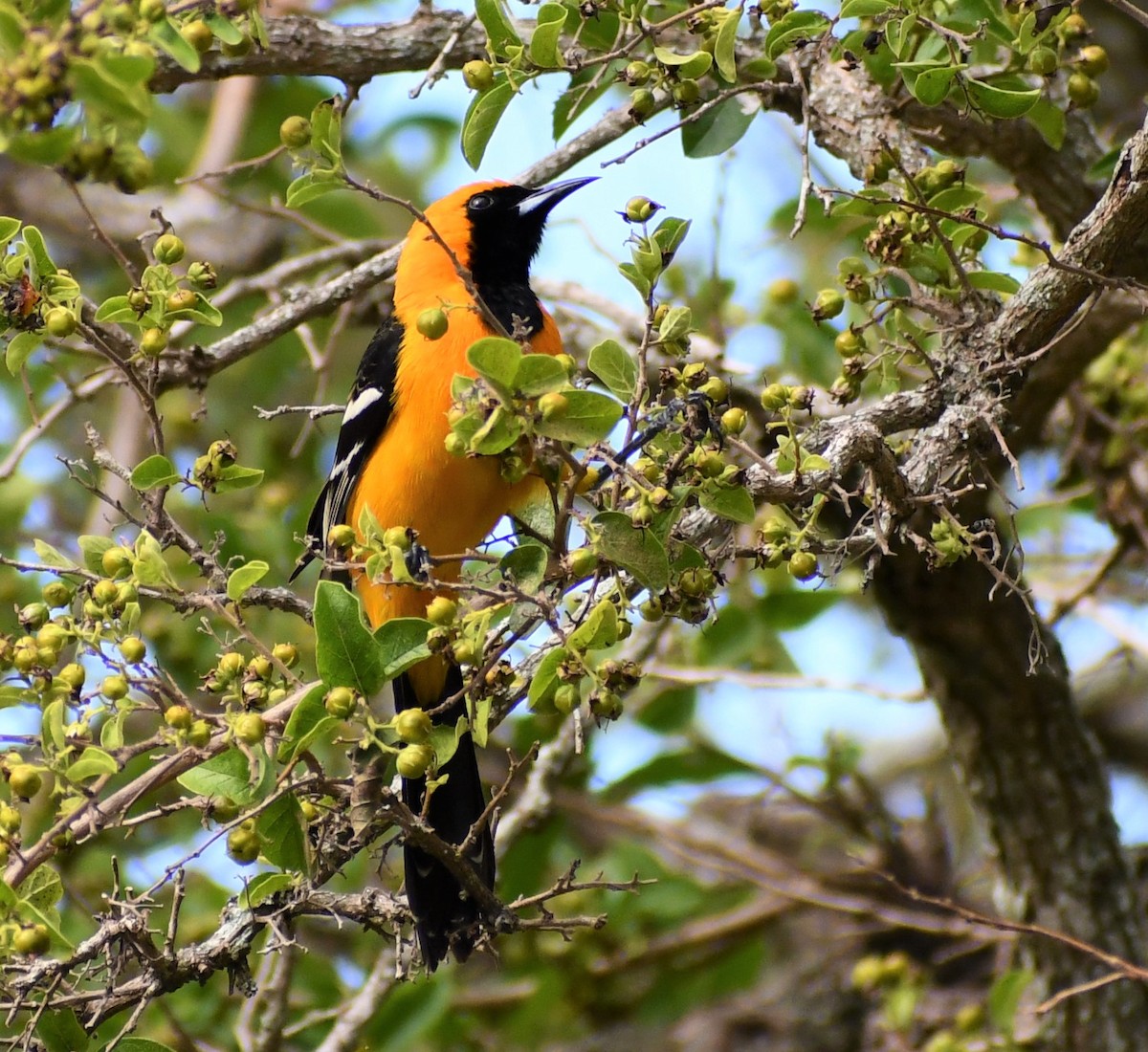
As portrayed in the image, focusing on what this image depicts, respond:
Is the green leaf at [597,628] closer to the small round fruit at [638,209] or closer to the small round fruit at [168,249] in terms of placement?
the small round fruit at [638,209]

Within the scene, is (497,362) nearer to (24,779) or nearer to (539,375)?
(539,375)

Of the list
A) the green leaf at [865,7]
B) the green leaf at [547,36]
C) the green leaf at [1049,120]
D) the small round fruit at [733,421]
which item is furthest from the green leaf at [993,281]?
the green leaf at [547,36]

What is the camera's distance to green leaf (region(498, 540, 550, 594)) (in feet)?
7.13

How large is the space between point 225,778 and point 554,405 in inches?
29.7

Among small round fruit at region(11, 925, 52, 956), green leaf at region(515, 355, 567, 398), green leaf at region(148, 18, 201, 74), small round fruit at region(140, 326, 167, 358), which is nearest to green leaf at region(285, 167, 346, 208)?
small round fruit at region(140, 326, 167, 358)

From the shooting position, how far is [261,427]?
5801 millimetres

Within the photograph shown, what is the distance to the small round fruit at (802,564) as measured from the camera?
7.25ft

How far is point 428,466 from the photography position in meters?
3.47

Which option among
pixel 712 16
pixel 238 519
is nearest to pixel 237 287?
pixel 238 519

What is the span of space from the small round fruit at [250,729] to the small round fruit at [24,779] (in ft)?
0.93

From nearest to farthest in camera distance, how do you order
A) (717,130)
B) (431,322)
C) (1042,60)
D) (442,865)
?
(431,322) < (1042,60) < (442,865) < (717,130)

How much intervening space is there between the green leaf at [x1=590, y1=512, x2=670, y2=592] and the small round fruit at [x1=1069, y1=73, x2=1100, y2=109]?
5.31ft

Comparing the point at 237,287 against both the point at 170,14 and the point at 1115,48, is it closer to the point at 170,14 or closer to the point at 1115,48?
the point at 170,14

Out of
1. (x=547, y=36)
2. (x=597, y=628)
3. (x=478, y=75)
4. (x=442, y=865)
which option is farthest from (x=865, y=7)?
(x=442, y=865)
